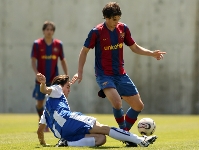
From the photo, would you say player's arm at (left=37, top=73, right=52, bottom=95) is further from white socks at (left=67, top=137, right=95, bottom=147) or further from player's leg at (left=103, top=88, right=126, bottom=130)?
player's leg at (left=103, top=88, right=126, bottom=130)

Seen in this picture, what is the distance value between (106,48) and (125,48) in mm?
10421

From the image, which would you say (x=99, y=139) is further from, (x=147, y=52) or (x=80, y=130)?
(x=147, y=52)

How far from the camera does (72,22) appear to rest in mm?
18984

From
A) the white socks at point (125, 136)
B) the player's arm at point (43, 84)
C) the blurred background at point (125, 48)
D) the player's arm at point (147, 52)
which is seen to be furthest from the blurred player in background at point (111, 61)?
the blurred background at point (125, 48)

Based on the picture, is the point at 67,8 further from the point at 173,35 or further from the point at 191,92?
the point at 191,92

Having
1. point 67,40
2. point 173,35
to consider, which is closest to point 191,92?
point 173,35

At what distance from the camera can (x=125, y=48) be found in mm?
18797

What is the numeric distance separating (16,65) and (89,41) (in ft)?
36.3

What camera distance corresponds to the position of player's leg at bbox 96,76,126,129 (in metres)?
8.06

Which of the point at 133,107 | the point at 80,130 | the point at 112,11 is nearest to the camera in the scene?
the point at 80,130

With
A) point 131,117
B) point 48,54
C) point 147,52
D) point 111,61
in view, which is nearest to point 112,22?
point 111,61

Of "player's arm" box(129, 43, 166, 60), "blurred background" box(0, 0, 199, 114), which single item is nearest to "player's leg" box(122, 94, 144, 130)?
"player's arm" box(129, 43, 166, 60)

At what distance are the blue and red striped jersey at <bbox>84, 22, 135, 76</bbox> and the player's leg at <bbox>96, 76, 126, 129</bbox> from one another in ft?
0.50

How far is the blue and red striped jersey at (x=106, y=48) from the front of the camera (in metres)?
8.38
